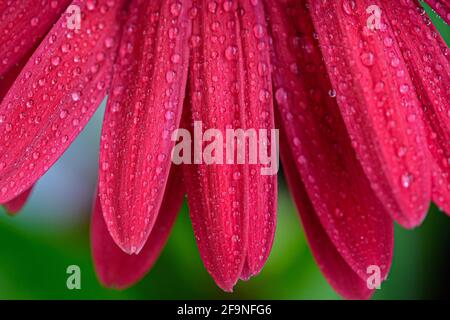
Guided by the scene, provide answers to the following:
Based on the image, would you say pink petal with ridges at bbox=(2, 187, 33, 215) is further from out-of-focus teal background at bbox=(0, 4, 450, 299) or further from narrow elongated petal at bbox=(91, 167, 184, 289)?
out-of-focus teal background at bbox=(0, 4, 450, 299)

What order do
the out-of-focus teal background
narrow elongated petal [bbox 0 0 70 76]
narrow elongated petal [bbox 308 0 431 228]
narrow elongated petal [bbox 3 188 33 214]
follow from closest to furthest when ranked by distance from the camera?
narrow elongated petal [bbox 308 0 431 228], narrow elongated petal [bbox 0 0 70 76], narrow elongated petal [bbox 3 188 33 214], the out-of-focus teal background

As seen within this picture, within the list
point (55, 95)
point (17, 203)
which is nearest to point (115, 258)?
point (17, 203)

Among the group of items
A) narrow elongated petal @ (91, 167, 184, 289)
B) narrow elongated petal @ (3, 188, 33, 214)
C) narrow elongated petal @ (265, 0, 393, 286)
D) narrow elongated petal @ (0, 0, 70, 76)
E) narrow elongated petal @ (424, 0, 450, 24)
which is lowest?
narrow elongated petal @ (91, 167, 184, 289)

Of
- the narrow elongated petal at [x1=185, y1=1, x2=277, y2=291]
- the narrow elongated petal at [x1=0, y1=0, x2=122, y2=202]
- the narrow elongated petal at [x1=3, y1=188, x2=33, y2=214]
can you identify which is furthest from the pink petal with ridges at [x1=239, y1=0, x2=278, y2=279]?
the narrow elongated petal at [x1=3, y1=188, x2=33, y2=214]

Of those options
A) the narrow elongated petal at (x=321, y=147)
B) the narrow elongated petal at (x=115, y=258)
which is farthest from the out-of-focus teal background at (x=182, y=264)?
the narrow elongated petal at (x=321, y=147)

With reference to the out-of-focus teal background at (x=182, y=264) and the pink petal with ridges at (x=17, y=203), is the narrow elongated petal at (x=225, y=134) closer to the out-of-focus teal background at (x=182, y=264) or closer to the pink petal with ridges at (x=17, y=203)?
the pink petal with ridges at (x=17, y=203)

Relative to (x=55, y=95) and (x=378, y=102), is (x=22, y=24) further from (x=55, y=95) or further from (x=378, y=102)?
(x=378, y=102)
